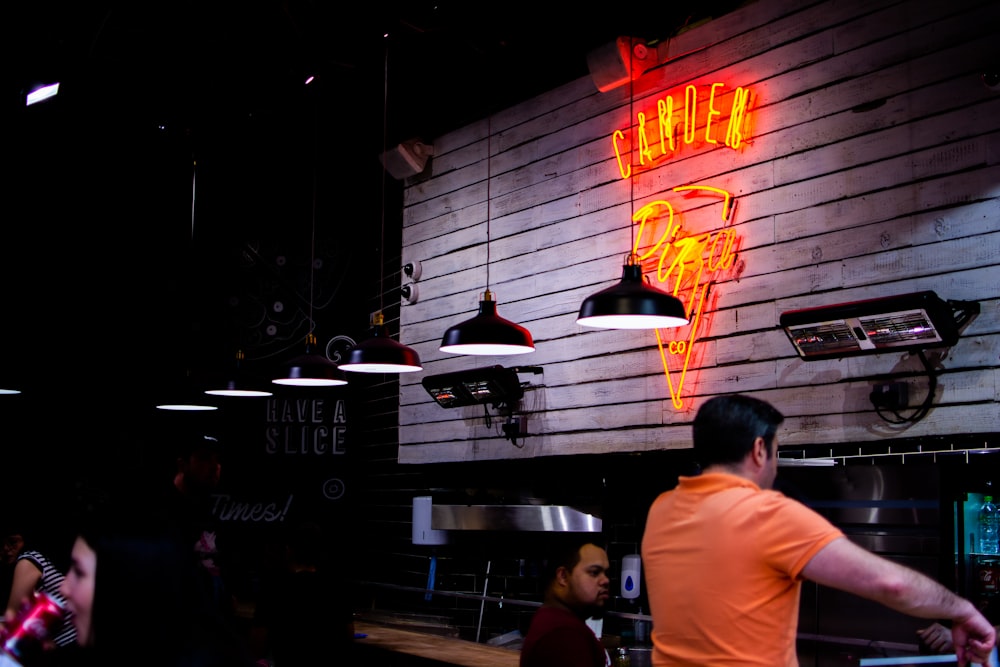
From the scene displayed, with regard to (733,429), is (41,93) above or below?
above

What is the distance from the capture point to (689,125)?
6.15 metres

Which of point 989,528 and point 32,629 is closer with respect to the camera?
point 32,629

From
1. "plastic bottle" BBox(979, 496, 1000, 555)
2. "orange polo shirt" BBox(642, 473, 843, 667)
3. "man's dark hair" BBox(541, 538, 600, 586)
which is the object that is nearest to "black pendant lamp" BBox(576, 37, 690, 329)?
"man's dark hair" BBox(541, 538, 600, 586)

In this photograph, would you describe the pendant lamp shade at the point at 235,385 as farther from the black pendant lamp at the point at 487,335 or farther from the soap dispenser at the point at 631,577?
the soap dispenser at the point at 631,577

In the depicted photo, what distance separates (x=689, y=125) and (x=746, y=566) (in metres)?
4.26

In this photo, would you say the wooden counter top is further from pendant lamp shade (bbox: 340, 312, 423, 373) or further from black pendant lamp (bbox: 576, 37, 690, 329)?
black pendant lamp (bbox: 576, 37, 690, 329)

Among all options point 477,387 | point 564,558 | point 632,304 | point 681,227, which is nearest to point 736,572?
point 564,558

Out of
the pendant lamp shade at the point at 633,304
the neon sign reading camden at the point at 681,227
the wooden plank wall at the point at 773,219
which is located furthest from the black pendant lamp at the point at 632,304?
the neon sign reading camden at the point at 681,227

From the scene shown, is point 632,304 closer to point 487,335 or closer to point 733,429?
point 487,335

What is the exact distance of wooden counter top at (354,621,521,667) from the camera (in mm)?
5719

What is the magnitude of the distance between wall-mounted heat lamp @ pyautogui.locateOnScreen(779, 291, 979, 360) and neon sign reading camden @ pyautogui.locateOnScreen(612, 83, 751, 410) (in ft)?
3.22

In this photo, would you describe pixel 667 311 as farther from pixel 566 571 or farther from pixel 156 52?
pixel 156 52

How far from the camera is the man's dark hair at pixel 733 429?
2416 millimetres

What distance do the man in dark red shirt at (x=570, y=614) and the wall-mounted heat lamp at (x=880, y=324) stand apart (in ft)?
6.00
